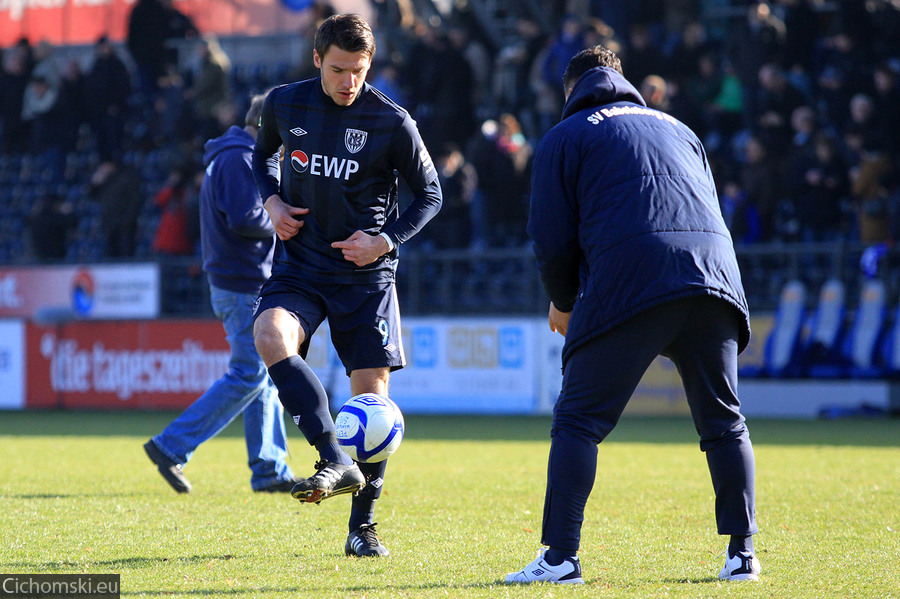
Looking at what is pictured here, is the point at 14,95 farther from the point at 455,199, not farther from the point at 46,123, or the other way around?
the point at 455,199

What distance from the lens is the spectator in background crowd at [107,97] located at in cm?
2062

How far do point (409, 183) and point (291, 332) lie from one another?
3.04 ft

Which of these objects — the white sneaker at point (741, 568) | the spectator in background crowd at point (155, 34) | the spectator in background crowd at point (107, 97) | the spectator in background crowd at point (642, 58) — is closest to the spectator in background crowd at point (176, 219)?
the spectator in background crowd at point (107, 97)

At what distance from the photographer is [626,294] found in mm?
4641

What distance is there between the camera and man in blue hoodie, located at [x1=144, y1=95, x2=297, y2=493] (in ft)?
24.5

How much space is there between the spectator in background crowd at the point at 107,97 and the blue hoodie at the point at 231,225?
1398 cm

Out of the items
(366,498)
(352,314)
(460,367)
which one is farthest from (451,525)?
(460,367)

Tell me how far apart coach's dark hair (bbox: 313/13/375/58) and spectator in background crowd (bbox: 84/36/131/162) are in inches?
652

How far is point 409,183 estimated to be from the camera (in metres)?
5.45

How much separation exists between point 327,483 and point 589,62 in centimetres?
204

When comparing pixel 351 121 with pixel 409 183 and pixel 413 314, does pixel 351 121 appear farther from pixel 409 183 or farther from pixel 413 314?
pixel 413 314

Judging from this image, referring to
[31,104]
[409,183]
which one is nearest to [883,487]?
[409,183]

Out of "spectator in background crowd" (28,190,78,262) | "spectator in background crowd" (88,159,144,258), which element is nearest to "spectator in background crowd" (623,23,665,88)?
"spectator in background crowd" (88,159,144,258)

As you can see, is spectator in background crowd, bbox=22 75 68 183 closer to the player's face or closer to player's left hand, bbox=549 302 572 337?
the player's face
